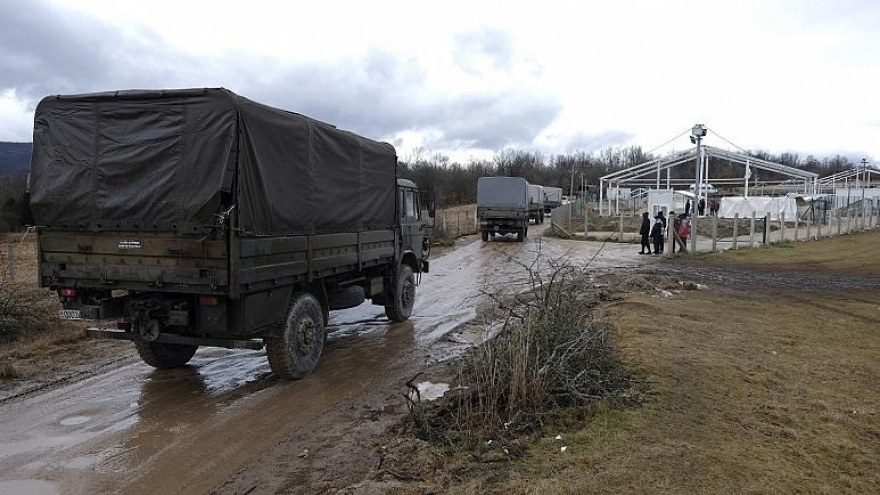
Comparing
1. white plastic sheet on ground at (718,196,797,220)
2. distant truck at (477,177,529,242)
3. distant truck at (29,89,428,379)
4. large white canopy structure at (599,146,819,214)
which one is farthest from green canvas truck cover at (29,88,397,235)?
white plastic sheet on ground at (718,196,797,220)

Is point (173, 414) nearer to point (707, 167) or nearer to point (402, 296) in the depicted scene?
point (402, 296)

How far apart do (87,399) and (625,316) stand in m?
7.45

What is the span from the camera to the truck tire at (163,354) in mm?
6977

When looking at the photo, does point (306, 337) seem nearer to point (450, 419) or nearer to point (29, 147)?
point (450, 419)

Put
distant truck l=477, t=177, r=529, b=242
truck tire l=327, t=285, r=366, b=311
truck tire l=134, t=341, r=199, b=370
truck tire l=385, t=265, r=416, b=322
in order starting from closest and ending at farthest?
truck tire l=134, t=341, r=199, b=370 < truck tire l=327, t=285, r=366, b=311 < truck tire l=385, t=265, r=416, b=322 < distant truck l=477, t=177, r=529, b=242

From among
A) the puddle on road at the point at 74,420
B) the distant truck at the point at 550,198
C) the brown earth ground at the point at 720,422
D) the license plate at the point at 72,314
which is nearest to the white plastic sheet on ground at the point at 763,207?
the distant truck at the point at 550,198

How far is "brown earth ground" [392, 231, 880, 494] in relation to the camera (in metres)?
3.85

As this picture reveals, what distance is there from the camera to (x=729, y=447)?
4.30 metres

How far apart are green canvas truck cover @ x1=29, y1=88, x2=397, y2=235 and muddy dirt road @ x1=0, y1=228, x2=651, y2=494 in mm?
1792

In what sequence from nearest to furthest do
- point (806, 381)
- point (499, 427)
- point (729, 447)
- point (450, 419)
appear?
point (729, 447), point (499, 427), point (450, 419), point (806, 381)

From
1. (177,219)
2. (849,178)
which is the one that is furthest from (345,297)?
(849,178)

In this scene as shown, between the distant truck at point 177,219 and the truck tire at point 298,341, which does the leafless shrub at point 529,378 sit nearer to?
the truck tire at point 298,341

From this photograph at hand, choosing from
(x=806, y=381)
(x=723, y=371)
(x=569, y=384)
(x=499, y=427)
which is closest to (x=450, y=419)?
(x=499, y=427)

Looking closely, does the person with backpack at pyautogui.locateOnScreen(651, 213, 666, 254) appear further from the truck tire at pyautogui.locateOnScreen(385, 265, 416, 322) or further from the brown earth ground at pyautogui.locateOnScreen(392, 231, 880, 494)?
the truck tire at pyautogui.locateOnScreen(385, 265, 416, 322)
